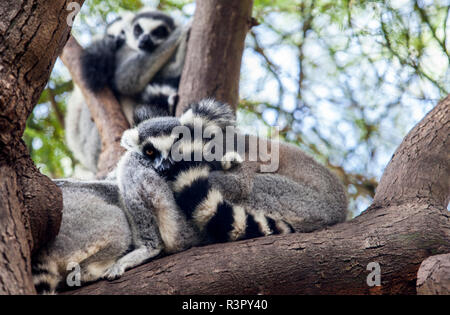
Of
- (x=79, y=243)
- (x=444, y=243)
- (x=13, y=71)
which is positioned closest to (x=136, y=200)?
(x=79, y=243)

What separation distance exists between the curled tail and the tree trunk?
315 centimetres

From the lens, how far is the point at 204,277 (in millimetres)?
3383

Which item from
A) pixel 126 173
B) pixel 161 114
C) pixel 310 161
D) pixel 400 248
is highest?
pixel 161 114

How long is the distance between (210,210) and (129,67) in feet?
14.9

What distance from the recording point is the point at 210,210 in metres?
3.79

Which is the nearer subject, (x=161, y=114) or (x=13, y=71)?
(x=13, y=71)

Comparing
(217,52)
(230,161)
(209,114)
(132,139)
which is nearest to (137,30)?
(217,52)

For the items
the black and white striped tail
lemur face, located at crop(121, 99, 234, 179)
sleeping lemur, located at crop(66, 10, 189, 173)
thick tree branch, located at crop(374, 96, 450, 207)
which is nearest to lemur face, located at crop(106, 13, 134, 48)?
sleeping lemur, located at crop(66, 10, 189, 173)

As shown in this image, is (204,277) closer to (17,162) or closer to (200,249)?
(200,249)

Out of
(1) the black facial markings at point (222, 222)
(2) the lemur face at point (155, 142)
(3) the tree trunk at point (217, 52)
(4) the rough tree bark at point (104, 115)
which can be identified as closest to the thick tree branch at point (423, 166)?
(1) the black facial markings at point (222, 222)

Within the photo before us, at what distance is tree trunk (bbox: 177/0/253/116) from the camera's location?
615 centimetres

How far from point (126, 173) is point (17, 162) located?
39.7 inches

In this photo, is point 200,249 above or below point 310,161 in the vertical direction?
below

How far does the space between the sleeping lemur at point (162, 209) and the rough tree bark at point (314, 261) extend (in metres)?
0.20
